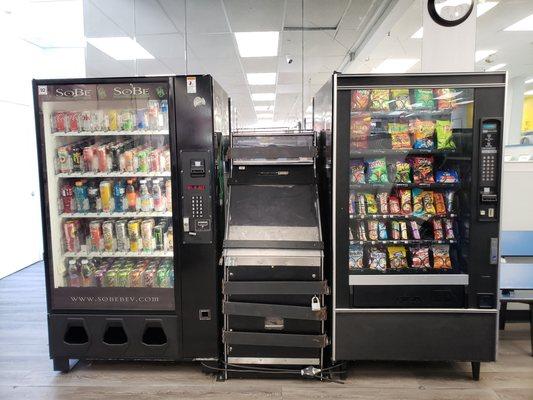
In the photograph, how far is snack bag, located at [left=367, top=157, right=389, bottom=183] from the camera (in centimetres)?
265

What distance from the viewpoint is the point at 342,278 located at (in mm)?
2510

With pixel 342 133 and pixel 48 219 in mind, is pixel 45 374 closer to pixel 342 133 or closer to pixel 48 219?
pixel 48 219

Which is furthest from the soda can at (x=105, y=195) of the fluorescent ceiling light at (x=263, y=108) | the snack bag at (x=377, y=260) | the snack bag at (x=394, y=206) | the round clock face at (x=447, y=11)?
the fluorescent ceiling light at (x=263, y=108)

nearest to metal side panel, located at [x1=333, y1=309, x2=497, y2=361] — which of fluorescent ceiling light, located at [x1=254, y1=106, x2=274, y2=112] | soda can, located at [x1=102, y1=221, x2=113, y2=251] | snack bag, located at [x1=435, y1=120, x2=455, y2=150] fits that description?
snack bag, located at [x1=435, y1=120, x2=455, y2=150]

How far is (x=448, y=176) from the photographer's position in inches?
102

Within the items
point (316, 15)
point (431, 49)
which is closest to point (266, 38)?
point (316, 15)

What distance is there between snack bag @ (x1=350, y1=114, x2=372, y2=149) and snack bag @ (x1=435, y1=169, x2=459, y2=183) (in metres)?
0.59

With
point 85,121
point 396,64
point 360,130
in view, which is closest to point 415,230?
point 360,130

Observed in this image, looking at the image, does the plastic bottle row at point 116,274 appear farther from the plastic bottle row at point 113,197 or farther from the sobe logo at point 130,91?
the sobe logo at point 130,91

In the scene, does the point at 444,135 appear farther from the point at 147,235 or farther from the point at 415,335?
the point at 147,235

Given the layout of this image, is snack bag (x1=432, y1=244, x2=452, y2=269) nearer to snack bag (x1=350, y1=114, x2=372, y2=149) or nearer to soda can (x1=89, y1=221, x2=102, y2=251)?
snack bag (x1=350, y1=114, x2=372, y2=149)

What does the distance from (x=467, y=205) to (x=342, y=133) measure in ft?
3.32

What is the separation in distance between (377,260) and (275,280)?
79 cm

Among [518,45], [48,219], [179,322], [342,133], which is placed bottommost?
[179,322]
